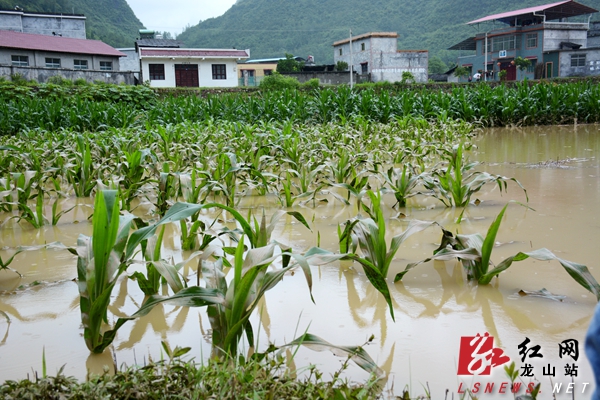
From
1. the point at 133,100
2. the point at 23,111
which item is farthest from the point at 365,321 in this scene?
the point at 133,100

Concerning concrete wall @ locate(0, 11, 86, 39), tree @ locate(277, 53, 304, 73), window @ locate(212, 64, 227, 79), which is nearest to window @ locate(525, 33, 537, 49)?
tree @ locate(277, 53, 304, 73)

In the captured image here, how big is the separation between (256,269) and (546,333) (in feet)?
3.04

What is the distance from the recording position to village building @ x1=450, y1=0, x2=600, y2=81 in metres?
43.0

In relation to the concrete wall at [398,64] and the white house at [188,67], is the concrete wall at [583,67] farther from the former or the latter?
the white house at [188,67]

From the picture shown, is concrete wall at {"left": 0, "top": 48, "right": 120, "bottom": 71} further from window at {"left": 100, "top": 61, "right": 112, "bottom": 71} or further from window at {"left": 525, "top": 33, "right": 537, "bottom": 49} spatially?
window at {"left": 525, "top": 33, "right": 537, "bottom": 49}

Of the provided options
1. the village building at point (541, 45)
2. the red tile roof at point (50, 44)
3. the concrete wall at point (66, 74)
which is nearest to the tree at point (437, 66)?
the village building at point (541, 45)

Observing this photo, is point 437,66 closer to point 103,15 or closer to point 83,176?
point 103,15

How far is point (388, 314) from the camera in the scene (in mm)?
1920

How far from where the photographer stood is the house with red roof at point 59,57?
27578 mm

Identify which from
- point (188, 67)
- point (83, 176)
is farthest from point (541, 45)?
point (83, 176)

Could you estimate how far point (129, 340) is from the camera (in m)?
1.75

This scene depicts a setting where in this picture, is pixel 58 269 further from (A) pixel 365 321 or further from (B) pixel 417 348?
(B) pixel 417 348

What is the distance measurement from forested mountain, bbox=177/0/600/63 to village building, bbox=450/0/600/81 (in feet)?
78.2

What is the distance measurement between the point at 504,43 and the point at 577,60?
662 cm
